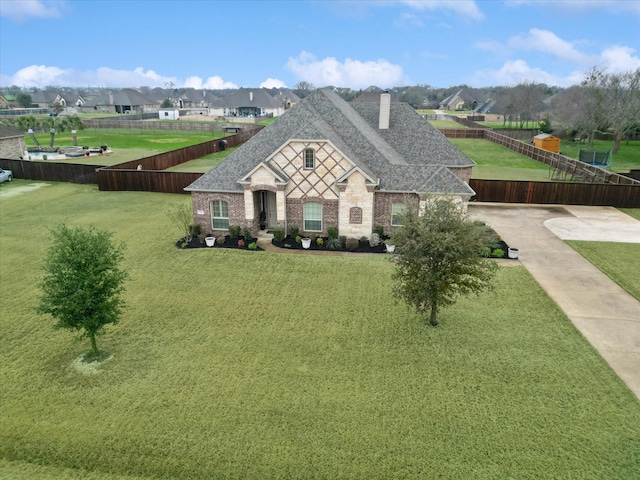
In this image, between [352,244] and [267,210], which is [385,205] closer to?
[352,244]

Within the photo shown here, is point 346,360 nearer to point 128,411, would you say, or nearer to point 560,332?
point 128,411

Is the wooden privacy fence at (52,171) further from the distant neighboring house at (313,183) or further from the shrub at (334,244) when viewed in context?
the shrub at (334,244)

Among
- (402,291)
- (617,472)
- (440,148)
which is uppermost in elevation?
(440,148)

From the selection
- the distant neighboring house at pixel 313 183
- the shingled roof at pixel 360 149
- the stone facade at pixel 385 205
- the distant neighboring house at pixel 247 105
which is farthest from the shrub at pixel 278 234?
the distant neighboring house at pixel 247 105

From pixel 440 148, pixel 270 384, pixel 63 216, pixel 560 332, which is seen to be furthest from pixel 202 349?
pixel 440 148

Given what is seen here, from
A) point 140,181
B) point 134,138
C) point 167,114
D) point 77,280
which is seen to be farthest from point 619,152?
point 167,114

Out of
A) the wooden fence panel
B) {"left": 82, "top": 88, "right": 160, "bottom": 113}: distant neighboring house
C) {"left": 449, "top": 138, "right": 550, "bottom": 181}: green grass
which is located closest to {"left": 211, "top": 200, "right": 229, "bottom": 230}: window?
the wooden fence panel

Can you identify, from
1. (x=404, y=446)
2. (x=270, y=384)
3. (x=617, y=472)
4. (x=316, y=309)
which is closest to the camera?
Answer: (x=617, y=472)

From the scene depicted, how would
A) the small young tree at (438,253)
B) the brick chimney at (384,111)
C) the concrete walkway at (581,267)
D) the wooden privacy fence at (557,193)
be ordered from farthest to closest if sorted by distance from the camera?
1. the wooden privacy fence at (557,193)
2. the brick chimney at (384,111)
3. the concrete walkway at (581,267)
4. the small young tree at (438,253)
